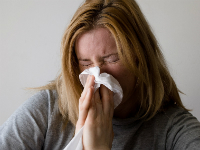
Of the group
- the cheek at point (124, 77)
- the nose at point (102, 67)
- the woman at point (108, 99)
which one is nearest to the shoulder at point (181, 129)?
the woman at point (108, 99)

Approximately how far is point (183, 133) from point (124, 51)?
39 cm

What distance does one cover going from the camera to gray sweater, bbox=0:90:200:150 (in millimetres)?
896

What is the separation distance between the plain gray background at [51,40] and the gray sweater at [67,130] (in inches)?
16.1

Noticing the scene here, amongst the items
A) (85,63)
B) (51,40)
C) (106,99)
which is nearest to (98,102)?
(106,99)

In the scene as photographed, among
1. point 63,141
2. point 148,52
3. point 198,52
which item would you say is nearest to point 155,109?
point 148,52

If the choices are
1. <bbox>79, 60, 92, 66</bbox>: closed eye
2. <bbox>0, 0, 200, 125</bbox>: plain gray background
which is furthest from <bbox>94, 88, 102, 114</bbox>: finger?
<bbox>0, 0, 200, 125</bbox>: plain gray background

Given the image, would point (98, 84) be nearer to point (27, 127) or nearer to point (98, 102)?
point (98, 102)

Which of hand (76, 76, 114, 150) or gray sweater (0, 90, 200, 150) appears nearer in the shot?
hand (76, 76, 114, 150)

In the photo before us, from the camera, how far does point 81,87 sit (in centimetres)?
92

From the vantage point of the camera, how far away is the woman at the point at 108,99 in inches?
30.9

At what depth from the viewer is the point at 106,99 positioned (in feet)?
2.63

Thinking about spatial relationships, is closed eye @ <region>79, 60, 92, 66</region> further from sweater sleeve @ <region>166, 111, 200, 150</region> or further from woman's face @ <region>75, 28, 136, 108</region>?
sweater sleeve @ <region>166, 111, 200, 150</region>

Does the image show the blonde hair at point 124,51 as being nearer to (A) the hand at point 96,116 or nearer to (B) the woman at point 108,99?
(B) the woman at point 108,99

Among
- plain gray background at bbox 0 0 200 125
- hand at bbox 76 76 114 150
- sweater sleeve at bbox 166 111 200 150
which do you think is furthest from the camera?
plain gray background at bbox 0 0 200 125
